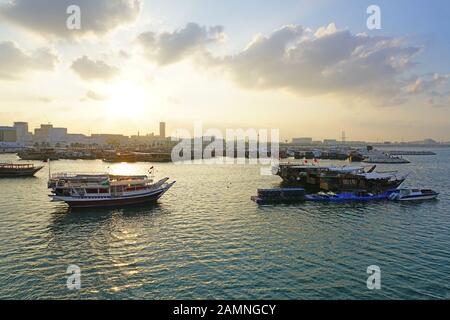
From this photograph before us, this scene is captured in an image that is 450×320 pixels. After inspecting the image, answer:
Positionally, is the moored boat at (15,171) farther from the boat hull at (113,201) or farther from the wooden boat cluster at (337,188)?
the wooden boat cluster at (337,188)

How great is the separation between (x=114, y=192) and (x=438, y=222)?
4493cm

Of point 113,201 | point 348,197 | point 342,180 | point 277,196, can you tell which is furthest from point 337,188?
point 113,201

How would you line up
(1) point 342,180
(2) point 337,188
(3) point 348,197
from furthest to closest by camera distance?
(1) point 342,180
(2) point 337,188
(3) point 348,197

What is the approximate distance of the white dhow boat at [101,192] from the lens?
1730 inches

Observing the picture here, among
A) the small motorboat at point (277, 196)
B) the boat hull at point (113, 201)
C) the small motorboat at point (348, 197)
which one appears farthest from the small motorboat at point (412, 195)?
the boat hull at point (113, 201)

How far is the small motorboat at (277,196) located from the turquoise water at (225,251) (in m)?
3.52

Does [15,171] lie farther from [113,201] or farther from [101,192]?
[113,201]

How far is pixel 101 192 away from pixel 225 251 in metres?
27.2

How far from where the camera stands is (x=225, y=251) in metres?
26.9

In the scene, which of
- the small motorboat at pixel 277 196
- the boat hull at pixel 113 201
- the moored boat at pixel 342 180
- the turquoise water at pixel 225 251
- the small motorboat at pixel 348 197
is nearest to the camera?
the turquoise water at pixel 225 251

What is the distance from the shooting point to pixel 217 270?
22.9 metres
